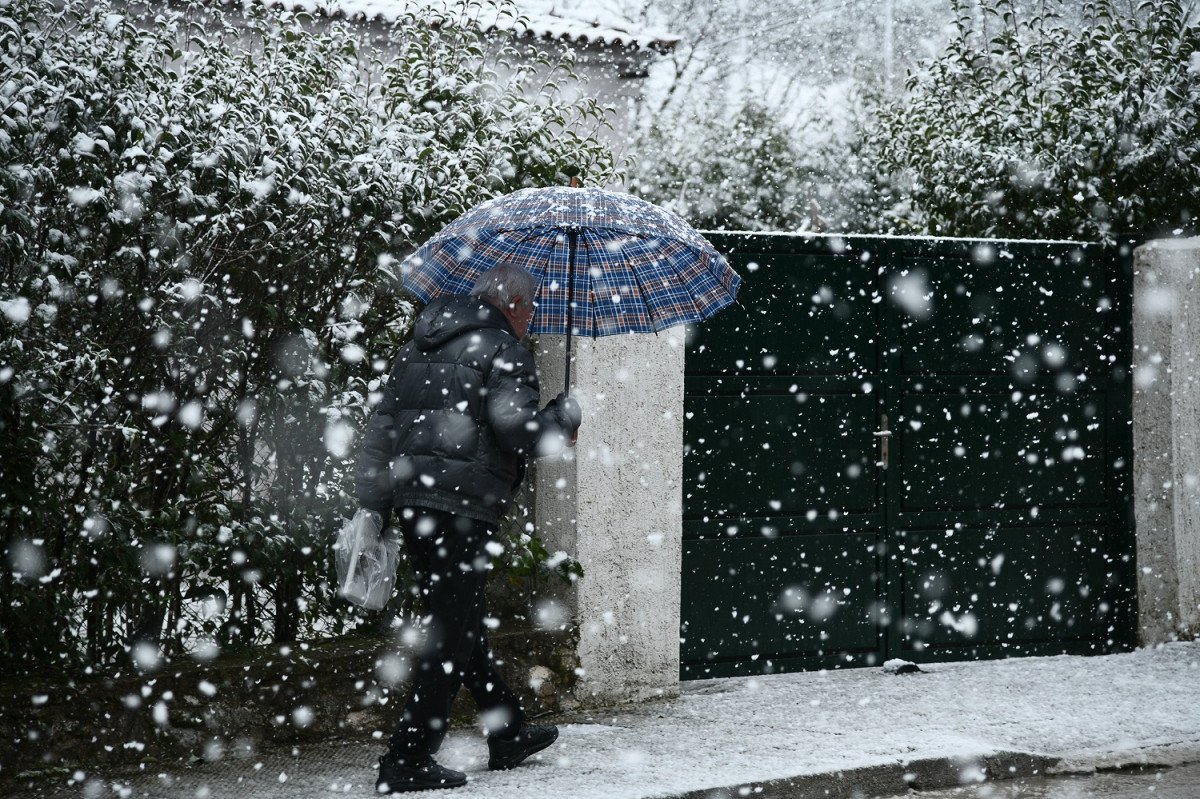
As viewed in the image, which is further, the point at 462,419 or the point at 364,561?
the point at 364,561

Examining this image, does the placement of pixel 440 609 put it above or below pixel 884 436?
below

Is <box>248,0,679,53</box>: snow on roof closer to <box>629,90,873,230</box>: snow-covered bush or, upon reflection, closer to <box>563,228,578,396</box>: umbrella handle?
<box>629,90,873,230</box>: snow-covered bush

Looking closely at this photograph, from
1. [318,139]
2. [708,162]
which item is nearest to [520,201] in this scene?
[318,139]

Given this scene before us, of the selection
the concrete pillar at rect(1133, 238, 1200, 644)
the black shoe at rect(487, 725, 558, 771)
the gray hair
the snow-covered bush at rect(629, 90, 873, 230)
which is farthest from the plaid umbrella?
the snow-covered bush at rect(629, 90, 873, 230)

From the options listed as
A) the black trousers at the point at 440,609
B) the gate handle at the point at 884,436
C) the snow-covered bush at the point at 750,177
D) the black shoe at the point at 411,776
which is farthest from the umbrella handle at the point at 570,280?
the snow-covered bush at the point at 750,177

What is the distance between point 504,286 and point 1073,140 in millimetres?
4378

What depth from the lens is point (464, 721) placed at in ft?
18.8

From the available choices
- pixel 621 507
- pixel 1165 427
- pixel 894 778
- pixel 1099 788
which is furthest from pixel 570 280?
pixel 1165 427

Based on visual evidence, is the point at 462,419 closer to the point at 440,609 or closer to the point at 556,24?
the point at 440,609

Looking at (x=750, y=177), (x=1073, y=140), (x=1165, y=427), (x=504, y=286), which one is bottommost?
(x=1165, y=427)

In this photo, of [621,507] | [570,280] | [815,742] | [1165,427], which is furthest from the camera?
[1165,427]

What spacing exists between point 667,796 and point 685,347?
239cm

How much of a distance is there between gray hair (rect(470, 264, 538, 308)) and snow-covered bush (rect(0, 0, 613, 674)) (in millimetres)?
724

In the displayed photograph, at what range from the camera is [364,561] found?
4738 mm
